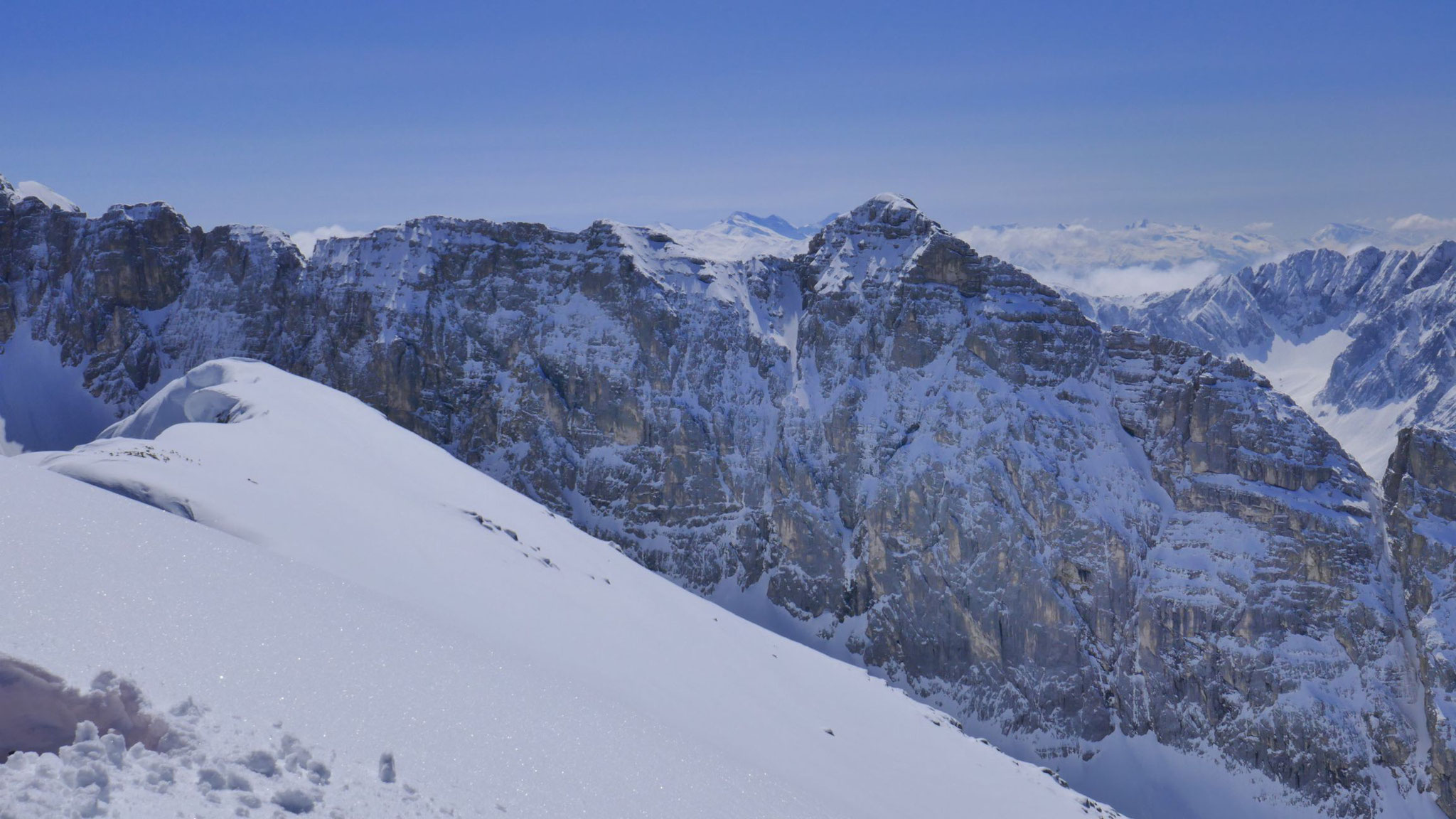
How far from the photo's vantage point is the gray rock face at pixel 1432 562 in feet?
337

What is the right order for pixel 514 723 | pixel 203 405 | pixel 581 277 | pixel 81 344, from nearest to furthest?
1. pixel 514 723
2. pixel 203 405
3. pixel 581 277
4. pixel 81 344

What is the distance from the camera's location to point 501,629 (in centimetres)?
2792

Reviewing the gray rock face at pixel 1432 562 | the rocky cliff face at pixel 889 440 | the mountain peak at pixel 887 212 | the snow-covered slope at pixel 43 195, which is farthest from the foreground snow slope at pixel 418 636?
the snow-covered slope at pixel 43 195

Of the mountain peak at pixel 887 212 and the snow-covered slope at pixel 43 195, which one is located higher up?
the mountain peak at pixel 887 212

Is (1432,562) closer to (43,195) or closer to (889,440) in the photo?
(889,440)

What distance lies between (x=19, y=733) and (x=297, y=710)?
3.36 metres

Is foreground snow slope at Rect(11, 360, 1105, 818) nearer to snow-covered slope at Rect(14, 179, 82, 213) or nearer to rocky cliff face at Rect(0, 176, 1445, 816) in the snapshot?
rocky cliff face at Rect(0, 176, 1445, 816)

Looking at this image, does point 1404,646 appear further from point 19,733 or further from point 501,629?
point 19,733

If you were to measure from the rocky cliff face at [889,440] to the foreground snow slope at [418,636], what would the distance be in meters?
66.6

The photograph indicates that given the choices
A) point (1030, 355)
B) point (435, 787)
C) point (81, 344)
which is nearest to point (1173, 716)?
point (1030, 355)

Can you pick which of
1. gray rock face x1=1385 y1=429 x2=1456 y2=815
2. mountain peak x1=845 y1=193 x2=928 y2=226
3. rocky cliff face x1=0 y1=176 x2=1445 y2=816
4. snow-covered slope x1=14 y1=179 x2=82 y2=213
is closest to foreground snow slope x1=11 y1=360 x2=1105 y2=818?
rocky cliff face x1=0 y1=176 x2=1445 y2=816

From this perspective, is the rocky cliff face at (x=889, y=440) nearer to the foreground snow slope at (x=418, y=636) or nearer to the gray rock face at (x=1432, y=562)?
the gray rock face at (x=1432, y=562)

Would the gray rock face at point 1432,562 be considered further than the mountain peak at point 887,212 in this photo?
No

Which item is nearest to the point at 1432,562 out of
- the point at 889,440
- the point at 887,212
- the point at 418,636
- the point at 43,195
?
the point at 889,440
